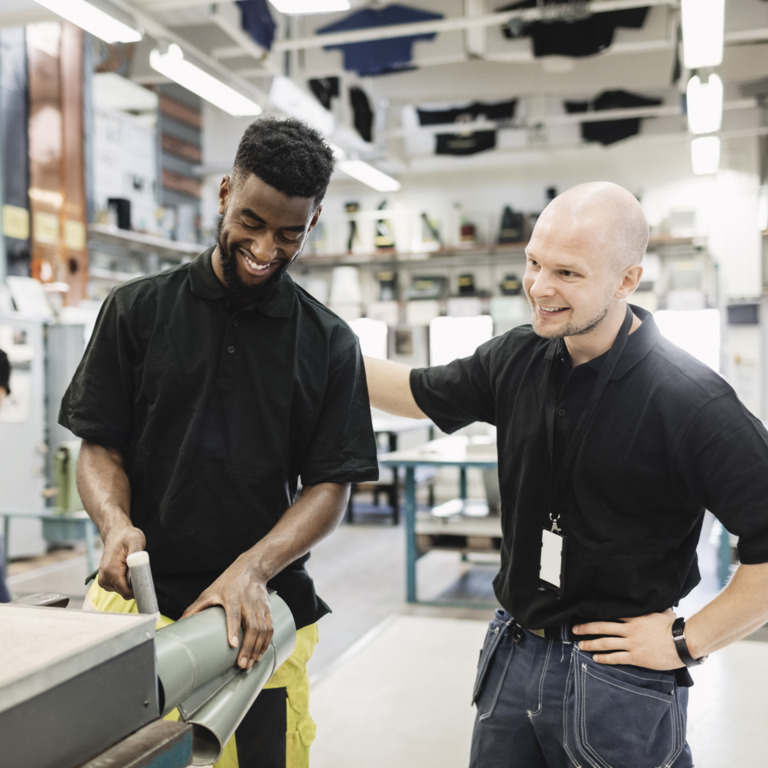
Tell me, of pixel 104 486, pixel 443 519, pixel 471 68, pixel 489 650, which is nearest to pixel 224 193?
pixel 104 486

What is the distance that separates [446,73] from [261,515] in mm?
8102

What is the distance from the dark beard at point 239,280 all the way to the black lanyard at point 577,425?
0.56 m

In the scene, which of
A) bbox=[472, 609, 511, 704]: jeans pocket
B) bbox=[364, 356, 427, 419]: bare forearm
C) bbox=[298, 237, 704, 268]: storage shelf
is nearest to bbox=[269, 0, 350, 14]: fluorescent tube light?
bbox=[364, 356, 427, 419]: bare forearm

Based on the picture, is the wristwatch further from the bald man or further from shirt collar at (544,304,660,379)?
shirt collar at (544,304,660,379)

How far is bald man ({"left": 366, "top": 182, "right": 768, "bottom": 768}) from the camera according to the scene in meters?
1.33

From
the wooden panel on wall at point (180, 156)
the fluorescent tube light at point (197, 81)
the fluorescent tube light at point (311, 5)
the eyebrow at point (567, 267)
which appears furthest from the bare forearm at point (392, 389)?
the wooden panel on wall at point (180, 156)

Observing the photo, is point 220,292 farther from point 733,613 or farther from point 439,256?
point 439,256

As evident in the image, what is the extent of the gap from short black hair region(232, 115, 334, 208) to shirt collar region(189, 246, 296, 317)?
0.57 ft

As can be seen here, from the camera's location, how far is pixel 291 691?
1.48 meters

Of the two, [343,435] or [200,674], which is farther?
[343,435]

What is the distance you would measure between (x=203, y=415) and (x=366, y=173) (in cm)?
652

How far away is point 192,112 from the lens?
31.3 ft

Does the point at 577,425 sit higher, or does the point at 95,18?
the point at 95,18

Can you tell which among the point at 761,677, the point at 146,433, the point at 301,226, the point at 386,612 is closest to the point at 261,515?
the point at 146,433
